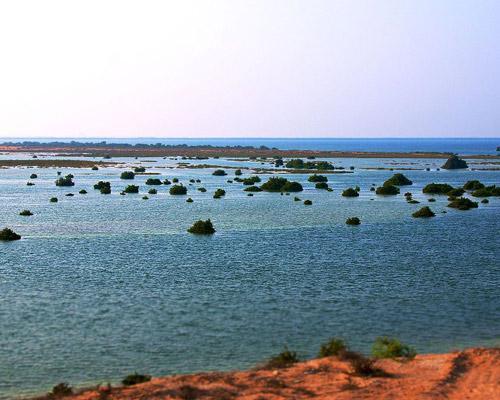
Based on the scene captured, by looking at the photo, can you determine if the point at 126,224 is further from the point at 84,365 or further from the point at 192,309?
the point at 84,365

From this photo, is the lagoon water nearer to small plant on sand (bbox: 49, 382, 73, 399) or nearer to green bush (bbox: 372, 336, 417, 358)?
small plant on sand (bbox: 49, 382, 73, 399)

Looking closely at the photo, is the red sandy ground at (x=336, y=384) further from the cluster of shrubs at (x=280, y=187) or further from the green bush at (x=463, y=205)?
the cluster of shrubs at (x=280, y=187)

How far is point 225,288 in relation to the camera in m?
41.7

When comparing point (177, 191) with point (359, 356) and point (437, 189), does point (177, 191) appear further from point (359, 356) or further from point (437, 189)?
point (359, 356)

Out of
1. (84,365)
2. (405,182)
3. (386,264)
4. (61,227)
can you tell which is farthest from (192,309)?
(405,182)

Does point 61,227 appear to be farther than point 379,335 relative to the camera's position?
Yes

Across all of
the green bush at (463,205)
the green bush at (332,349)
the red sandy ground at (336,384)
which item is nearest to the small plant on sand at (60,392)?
the red sandy ground at (336,384)

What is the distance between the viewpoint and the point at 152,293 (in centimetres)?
4041

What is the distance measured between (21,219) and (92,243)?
20.5 m

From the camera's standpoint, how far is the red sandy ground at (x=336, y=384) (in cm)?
2138

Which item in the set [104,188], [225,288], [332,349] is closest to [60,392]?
[332,349]

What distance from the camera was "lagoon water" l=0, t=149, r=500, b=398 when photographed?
2967cm

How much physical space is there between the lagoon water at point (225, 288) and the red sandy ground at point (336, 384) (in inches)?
166

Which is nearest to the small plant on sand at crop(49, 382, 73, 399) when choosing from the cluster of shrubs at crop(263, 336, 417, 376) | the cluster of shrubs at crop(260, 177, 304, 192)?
the cluster of shrubs at crop(263, 336, 417, 376)
